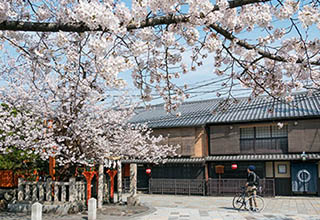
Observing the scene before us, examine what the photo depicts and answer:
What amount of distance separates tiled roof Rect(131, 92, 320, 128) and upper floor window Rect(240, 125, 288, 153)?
0.93m

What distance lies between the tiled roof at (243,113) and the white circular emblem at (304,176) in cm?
341

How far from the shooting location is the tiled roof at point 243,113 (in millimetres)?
20473

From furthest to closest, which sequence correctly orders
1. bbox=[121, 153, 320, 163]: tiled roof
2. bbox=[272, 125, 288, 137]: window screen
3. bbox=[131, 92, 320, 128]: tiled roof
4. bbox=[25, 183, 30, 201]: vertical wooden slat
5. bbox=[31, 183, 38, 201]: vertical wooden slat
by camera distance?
bbox=[272, 125, 288, 137]: window screen, bbox=[131, 92, 320, 128]: tiled roof, bbox=[121, 153, 320, 163]: tiled roof, bbox=[25, 183, 30, 201]: vertical wooden slat, bbox=[31, 183, 38, 201]: vertical wooden slat

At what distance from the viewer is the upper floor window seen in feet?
68.5

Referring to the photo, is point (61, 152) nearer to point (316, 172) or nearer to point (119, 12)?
point (119, 12)

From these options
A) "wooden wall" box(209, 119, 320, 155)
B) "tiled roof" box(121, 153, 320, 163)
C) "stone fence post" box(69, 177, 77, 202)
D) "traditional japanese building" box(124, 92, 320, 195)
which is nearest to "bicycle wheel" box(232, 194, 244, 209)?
"traditional japanese building" box(124, 92, 320, 195)

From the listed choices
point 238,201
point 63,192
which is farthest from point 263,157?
point 63,192

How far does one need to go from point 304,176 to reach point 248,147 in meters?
3.75

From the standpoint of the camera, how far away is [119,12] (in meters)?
3.87

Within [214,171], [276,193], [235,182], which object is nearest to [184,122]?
[214,171]

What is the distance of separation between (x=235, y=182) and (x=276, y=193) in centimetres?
269

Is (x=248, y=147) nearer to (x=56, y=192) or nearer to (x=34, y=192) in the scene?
(x=56, y=192)

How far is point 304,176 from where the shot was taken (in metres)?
20.0

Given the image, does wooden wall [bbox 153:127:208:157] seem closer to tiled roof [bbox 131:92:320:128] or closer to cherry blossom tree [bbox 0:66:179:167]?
tiled roof [bbox 131:92:320:128]
